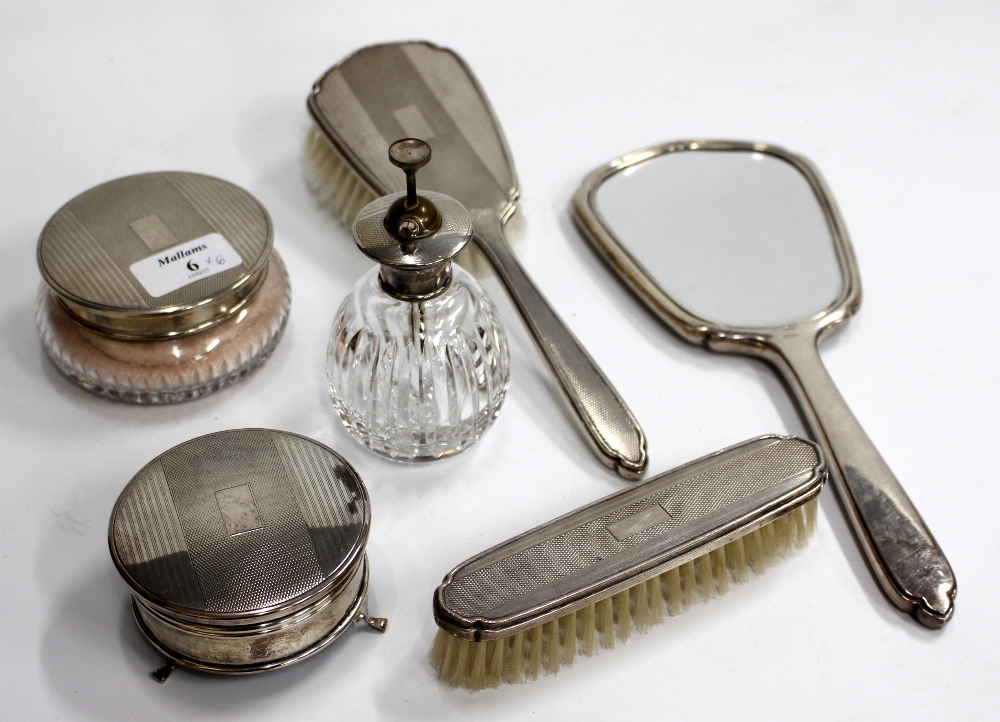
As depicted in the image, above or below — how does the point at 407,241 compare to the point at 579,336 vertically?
above

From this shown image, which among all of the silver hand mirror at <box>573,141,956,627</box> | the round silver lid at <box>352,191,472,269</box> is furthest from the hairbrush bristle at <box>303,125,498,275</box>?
the round silver lid at <box>352,191,472,269</box>

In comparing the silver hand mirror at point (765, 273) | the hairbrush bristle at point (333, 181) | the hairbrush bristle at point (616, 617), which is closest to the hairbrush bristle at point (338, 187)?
the hairbrush bristle at point (333, 181)

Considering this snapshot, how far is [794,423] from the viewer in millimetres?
1001

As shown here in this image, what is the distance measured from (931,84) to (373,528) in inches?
39.0

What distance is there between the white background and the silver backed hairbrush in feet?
0.08

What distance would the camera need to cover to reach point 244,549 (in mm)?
754

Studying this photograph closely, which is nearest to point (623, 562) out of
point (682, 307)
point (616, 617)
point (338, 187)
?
point (616, 617)

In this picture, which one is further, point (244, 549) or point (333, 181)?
point (333, 181)

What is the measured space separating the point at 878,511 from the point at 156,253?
0.69 meters

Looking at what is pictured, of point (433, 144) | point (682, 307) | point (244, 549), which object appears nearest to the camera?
point (244, 549)

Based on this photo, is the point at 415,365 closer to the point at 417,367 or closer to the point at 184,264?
the point at 417,367

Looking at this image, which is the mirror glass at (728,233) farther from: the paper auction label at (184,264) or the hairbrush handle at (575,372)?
the paper auction label at (184,264)

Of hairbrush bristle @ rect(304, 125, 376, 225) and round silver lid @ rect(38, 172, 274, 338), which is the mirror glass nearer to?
hairbrush bristle @ rect(304, 125, 376, 225)

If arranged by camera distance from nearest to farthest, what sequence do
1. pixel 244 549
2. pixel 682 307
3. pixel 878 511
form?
1. pixel 244 549
2. pixel 878 511
3. pixel 682 307
